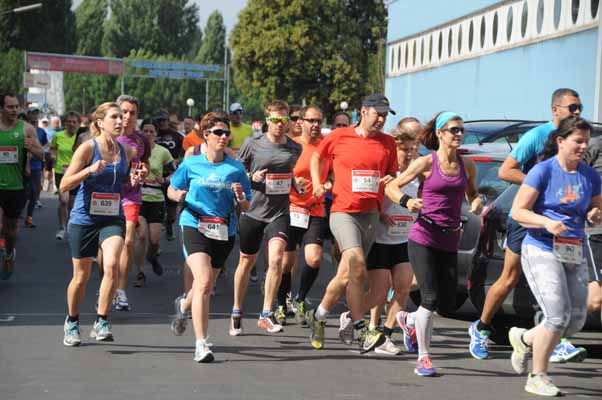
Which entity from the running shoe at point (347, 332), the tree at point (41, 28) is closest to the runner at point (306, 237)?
the running shoe at point (347, 332)

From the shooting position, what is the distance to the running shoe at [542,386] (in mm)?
7465

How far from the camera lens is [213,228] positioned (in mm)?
8984

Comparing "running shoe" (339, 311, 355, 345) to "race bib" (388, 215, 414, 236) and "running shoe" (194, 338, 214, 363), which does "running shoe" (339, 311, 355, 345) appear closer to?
"race bib" (388, 215, 414, 236)

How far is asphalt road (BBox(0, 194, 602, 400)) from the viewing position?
24.6ft

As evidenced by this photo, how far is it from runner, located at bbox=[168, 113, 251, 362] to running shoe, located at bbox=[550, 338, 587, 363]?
2447 millimetres

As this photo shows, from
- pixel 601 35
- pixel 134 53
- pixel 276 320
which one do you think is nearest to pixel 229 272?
pixel 276 320

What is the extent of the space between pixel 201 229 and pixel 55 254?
8021 mm

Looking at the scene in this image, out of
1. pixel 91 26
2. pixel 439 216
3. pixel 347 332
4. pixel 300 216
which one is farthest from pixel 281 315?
pixel 91 26

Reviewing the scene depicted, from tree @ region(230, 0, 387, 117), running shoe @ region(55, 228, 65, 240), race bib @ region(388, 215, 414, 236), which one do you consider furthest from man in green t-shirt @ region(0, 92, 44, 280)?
tree @ region(230, 0, 387, 117)

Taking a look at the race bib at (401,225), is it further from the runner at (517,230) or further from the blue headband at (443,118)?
the blue headband at (443,118)

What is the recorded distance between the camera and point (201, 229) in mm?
8969

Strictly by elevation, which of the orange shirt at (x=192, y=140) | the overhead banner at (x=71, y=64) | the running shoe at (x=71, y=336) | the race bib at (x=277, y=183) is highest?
the overhead banner at (x=71, y=64)

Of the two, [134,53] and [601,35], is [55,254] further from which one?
[134,53]

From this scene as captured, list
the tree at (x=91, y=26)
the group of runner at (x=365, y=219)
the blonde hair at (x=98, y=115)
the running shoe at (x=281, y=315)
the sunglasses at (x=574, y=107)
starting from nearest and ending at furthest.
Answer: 1. the group of runner at (x=365, y=219)
2. the sunglasses at (x=574, y=107)
3. the blonde hair at (x=98, y=115)
4. the running shoe at (x=281, y=315)
5. the tree at (x=91, y=26)
